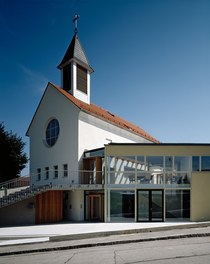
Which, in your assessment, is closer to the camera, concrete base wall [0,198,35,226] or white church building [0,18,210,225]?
white church building [0,18,210,225]

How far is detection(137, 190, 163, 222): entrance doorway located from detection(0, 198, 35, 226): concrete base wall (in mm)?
8008

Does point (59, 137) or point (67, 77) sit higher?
point (67, 77)

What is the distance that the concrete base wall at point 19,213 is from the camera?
63.1 feet

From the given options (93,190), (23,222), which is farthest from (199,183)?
(23,222)

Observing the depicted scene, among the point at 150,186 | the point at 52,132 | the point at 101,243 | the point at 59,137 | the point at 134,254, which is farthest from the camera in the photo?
the point at 52,132

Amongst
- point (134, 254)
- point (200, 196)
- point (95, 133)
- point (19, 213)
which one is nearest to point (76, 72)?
point (95, 133)

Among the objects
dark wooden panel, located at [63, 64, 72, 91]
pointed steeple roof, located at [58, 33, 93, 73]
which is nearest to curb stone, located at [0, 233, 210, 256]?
dark wooden panel, located at [63, 64, 72, 91]

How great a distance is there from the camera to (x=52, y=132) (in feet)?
77.9

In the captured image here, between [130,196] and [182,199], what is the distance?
11.9 feet

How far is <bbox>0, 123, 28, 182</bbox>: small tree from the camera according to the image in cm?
2806

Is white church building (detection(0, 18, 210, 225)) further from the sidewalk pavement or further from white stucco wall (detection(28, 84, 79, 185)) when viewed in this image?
the sidewalk pavement

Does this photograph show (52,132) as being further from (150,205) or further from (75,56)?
(150,205)

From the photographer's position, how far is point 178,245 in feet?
33.6

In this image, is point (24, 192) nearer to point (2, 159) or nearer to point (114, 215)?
point (114, 215)
